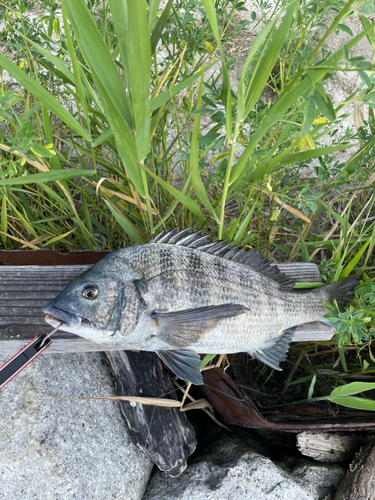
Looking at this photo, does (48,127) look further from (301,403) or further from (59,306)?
(301,403)

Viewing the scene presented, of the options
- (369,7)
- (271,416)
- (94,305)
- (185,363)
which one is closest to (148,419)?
(185,363)

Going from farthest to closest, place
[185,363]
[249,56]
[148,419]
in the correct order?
[148,419] → [185,363] → [249,56]

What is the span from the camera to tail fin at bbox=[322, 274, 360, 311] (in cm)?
175

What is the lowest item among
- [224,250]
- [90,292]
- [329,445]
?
[329,445]

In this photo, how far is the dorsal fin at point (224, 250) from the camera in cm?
155

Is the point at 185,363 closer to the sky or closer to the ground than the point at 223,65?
closer to the ground

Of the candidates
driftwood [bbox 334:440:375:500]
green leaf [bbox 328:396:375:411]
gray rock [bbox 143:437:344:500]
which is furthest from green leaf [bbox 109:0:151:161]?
driftwood [bbox 334:440:375:500]

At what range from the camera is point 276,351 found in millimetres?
1742

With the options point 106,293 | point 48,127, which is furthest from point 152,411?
point 48,127

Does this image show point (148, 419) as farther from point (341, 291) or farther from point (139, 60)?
point (139, 60)

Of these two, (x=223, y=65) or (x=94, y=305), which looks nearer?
(x=223, y=65)

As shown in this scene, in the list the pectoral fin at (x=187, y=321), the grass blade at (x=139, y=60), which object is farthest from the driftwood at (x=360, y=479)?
the grass blade at (x=139, y=60)

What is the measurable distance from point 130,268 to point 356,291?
3.83 feet

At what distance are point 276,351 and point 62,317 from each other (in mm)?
1089
